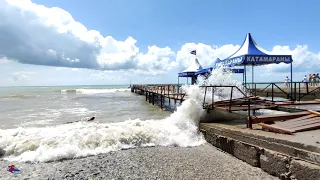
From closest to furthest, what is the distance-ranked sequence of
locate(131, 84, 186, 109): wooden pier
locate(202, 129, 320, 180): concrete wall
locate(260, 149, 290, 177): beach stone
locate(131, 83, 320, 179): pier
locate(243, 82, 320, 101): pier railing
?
locate(202, 129, 320, 180): concrete wall
locate(131, 83, 320, 179): pier
locate(260, 149, 290, 177): beach stone
locate(243, 82, 320, 101): pier railing
locate(131, 84, 186, 109): wooden pier

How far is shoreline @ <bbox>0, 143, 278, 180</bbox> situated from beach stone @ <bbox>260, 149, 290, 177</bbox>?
0.45ft

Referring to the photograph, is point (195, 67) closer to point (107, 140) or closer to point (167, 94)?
point (167, 94)

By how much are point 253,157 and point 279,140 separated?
97 centimetres

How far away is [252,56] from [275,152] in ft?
28.2

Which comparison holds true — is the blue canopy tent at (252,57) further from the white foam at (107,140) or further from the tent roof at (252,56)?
the white foam at (107,140)

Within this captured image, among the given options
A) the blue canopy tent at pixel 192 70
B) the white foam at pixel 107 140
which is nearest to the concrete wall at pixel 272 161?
the white foam at pixel 107 140

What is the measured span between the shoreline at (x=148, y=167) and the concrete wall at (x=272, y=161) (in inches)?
Answer: 6.2

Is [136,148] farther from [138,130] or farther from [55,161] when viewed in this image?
[55,161]

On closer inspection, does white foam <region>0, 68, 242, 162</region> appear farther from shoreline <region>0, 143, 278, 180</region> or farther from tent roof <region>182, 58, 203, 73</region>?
tent roof <region>182, 58, 203, 73</region>

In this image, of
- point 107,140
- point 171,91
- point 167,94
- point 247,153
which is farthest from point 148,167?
point 171,91

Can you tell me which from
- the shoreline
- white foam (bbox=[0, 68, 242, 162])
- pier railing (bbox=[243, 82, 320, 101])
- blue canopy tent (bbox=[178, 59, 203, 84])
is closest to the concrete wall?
the shoreline

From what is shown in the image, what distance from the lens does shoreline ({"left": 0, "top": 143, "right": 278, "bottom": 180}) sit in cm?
584

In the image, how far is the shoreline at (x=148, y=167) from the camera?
5840 mm

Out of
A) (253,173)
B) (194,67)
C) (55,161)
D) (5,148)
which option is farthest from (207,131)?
(194,67)
